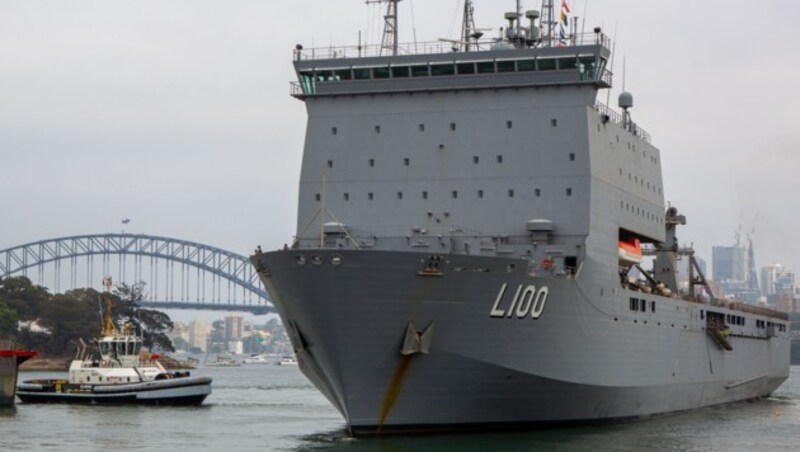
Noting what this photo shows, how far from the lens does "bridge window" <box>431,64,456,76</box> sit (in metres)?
37.2

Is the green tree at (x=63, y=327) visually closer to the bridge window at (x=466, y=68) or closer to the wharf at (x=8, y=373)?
the wharf at (x=8, y=373)

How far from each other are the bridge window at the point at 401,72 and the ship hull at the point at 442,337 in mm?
6917

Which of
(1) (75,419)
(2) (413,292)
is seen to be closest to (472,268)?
(2) (413,292)

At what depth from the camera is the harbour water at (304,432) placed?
33.2m

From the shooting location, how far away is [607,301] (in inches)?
1458

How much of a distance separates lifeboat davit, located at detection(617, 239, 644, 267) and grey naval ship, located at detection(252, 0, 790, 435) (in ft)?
0.30

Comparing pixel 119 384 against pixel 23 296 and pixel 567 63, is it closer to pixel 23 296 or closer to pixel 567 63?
pixel 567 63

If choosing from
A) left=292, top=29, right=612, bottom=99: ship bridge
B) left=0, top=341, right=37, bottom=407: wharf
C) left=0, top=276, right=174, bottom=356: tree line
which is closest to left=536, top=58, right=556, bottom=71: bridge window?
left=292, top=29, right=612, bottom=99: ship bridge

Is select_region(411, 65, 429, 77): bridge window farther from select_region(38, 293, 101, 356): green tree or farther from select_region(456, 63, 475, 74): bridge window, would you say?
select_region(38, 293, 101, 356): green tree

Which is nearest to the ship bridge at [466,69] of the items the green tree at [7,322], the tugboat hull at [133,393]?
the tugboat hull at [133,393]

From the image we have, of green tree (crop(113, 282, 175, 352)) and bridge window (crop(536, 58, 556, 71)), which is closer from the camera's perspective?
bridge window (crop(536, 58, 556, 71))

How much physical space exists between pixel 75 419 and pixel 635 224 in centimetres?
1944

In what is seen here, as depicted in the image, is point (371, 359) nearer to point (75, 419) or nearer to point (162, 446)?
point (162, 446)

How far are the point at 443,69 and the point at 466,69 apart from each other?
62 centimetres
